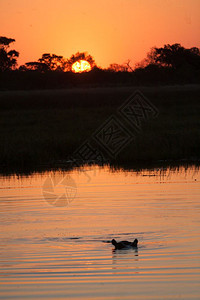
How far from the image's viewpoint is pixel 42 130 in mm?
30047

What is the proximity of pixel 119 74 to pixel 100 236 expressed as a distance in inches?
1951

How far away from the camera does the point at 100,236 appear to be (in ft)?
38.9

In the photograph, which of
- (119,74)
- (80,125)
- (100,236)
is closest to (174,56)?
(119,74)

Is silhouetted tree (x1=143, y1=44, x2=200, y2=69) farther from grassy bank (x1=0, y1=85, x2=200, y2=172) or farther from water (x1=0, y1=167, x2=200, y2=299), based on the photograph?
water (x1=0, y1=167, x2=200, y2=299)

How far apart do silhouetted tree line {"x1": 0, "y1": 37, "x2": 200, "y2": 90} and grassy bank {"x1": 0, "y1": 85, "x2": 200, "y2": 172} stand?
11544 mm

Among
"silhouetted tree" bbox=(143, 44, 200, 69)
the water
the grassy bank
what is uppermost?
"silhouetted tree" bbox=(143, 44, 200, 69)

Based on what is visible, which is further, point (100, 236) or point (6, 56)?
point (6, 56)

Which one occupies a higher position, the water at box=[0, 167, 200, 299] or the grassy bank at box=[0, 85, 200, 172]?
the grassy bank at box=[0, 85, 200, 172]

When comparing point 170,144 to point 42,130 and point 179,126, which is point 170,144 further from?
point 42,130

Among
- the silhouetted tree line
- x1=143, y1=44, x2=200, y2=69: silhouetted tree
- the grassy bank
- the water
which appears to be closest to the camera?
the water

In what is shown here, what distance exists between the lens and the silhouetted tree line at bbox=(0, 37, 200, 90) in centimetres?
5678

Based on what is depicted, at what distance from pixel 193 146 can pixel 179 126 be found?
16.0 feet

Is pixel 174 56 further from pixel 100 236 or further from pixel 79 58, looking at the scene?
pixel 100 236

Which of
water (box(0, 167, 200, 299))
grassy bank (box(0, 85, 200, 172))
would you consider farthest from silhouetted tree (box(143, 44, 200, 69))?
water (box(0, 167, 200, 299))
